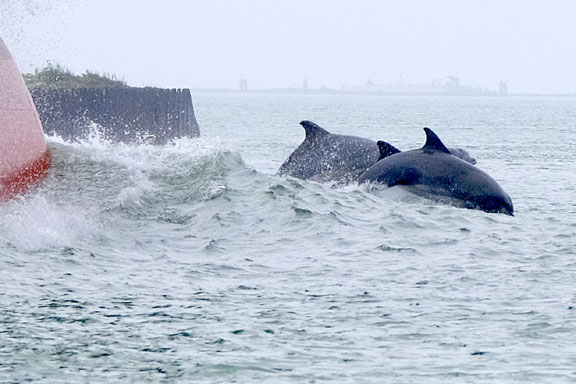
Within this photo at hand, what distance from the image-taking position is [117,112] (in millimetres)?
28891

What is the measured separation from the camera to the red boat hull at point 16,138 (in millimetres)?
13586

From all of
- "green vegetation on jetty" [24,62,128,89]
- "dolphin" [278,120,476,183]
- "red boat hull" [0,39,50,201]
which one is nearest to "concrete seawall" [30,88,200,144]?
"green vegetation on jetty" [24,62,128,89]

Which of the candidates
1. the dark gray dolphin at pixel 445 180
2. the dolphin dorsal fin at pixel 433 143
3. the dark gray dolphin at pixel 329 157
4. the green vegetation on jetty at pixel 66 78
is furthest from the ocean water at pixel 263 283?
the green vegetation on jetty at pixel 66 78

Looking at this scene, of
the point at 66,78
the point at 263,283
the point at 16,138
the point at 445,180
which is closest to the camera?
the point at 263,283

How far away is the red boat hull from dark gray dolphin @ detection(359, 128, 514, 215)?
209 inches

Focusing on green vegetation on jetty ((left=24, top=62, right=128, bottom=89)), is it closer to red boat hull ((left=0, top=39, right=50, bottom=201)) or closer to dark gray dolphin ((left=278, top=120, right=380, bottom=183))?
dark gray dolphin ((left=278, top=120, right=380, bottom=183))

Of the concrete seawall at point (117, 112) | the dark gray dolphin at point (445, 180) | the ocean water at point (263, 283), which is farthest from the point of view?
the concrete seawall at point (117, 112)

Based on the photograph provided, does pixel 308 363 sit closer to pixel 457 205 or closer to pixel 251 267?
pixel 251 267

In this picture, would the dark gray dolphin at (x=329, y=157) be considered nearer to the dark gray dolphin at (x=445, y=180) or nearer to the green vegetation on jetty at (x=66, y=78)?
the dark gray dolphin at (x=445, y=180)

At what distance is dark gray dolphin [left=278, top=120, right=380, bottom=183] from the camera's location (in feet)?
61.5

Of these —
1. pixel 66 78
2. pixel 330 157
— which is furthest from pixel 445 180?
pixel 66 78

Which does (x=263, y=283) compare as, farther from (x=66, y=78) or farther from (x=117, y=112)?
(x=66, y=78)

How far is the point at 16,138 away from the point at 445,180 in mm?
6177

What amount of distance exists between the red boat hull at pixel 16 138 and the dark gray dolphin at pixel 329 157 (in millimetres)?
5632
